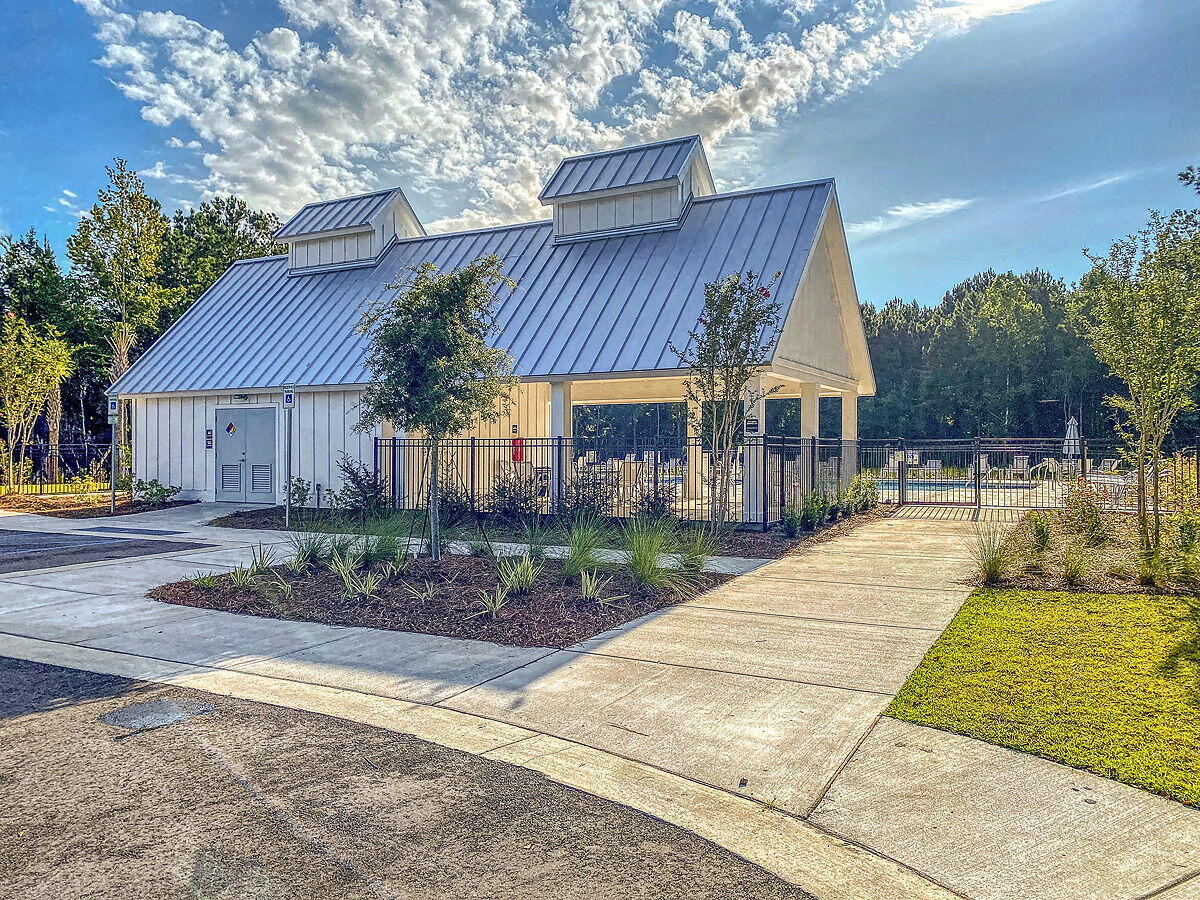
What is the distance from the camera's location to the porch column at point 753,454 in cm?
1425

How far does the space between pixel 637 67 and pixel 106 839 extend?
1675cm

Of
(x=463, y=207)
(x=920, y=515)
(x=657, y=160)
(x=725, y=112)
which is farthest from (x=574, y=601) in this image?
(x=463, y=207)

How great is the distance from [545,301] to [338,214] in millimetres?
9057

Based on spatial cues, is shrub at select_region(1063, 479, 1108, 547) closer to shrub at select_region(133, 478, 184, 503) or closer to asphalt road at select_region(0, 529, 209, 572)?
asphalt road at select_region(0, 529, 209, 572)

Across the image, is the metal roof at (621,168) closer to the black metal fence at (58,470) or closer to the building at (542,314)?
the building at (542,314)

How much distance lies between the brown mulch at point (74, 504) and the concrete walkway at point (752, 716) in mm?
10704

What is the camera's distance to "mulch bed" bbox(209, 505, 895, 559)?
12.3 meters

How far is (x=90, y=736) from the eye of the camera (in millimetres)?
4809

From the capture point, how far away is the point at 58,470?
91.4ft

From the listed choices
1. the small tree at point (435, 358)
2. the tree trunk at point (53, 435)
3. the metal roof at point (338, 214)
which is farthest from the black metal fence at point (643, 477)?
the tree trunk at point (53, 435)

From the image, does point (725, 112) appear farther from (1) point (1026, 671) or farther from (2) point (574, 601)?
(1) point (1026, 671)

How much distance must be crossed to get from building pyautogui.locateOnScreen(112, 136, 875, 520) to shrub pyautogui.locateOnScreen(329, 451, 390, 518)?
855 mm

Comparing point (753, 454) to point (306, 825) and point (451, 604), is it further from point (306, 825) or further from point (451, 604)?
point (306, 825)

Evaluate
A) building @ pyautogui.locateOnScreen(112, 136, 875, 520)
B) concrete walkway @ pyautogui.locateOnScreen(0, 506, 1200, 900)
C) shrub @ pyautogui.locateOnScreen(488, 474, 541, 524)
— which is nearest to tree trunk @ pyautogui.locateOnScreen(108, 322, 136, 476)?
building @ pyautogui.locateOnScreen(112, 136, 875, 520)
